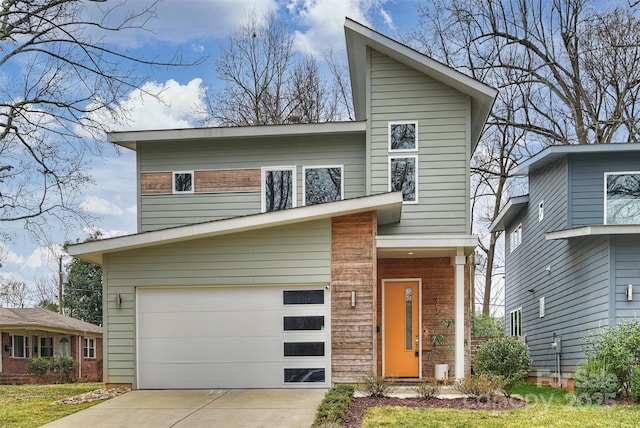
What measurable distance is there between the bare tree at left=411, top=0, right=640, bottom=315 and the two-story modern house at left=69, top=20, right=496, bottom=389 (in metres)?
8.20

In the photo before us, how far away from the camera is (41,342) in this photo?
2609cm

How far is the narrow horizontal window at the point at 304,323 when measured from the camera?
1178 cm

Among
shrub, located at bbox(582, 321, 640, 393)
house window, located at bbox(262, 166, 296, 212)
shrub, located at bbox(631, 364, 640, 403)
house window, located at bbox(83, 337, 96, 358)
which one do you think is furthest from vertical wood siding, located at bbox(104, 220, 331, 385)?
house window, located at bbox(83, 337, 96, 358)

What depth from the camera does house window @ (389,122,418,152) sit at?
45.2ft

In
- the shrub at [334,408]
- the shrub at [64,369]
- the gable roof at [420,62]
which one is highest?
the gable roof at [420,62]

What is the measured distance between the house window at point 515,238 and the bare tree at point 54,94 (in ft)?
41.5

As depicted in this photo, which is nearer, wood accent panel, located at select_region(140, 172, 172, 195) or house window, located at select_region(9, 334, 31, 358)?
wood accent panel, located at select_region(140, 172, 172, 195)

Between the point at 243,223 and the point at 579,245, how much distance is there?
24.5 ft

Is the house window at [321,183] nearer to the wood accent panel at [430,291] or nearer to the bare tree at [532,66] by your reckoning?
the wood accent panel at [430,291]

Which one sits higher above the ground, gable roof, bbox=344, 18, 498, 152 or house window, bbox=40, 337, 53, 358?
gable roof, bbox=344, 18, 498, 152

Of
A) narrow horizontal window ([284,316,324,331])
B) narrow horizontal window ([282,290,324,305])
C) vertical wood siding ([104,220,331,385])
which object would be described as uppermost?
vertical wood siding ([104,220,331,385])

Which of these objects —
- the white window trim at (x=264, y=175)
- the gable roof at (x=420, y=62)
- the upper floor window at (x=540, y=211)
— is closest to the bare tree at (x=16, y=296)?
the white window trim at (x=264, y=175)

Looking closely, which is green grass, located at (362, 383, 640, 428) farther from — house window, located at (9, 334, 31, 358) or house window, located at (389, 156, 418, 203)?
house window, located at (9, 334, 31, 358)

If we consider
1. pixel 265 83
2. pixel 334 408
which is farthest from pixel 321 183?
pixel 265 83
